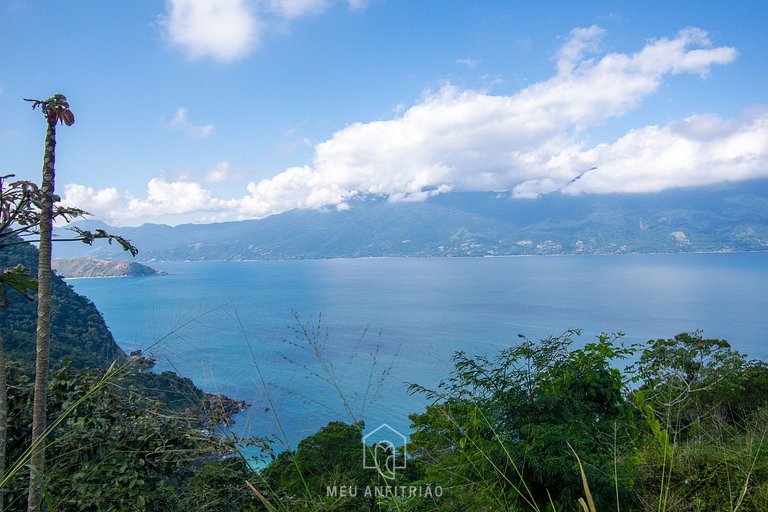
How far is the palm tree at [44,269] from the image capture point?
1804 millimetres

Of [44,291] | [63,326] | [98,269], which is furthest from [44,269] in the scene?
[98,269]

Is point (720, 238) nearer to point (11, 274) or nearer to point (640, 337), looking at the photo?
point (640, 337)

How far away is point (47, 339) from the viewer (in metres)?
1.86

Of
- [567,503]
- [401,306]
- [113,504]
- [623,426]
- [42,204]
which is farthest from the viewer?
[401,306]

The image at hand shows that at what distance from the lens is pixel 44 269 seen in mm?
1856

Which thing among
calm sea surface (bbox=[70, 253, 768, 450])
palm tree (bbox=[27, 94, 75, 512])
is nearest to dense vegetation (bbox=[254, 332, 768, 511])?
palm tree (bbox=[27, 94, 75, 512])

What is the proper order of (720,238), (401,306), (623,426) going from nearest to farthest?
(623,426), (401,306), (720,238)

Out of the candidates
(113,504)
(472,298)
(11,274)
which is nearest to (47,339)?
(11,274)

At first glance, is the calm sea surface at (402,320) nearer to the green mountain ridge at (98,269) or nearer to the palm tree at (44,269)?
the palm tree at (44,269)

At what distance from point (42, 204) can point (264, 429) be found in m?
25.6

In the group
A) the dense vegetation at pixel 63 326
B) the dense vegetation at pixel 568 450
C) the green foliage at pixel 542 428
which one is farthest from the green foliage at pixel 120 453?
the dense vegetation at pixel 63 326

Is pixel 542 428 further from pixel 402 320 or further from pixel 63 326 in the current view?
pixel 402 320

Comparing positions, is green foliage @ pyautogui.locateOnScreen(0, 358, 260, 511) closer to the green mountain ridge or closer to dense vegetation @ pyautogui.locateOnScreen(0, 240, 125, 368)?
dense vegetation @ pyautogui.locateOnScreen(0, 240, 125, 368)

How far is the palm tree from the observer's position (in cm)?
180
